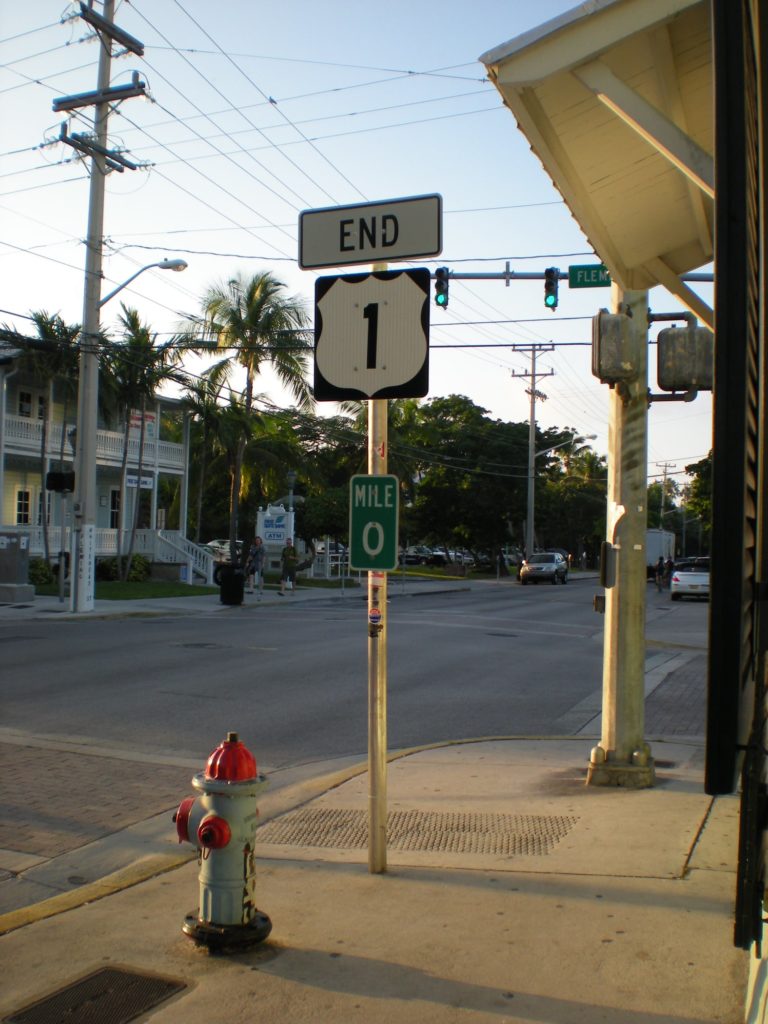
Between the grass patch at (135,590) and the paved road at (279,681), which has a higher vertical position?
the grass patch at (135,590)

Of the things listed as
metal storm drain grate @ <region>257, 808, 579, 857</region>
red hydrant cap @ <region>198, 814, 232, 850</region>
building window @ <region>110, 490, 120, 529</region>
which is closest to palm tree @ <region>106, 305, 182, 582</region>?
building window @ <region>110, 490, 120, 529</region>

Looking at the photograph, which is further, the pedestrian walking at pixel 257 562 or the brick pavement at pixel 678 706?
the pedestrian walking at pixel 257 562

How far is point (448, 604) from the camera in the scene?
29000mm

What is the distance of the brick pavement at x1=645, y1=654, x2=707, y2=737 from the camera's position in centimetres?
982

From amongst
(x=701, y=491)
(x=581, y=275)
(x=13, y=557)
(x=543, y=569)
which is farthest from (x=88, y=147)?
(x=543, y=569)

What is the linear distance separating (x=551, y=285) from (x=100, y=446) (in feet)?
68.5

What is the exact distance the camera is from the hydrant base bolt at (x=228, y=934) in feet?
13.3

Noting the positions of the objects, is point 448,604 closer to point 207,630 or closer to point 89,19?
point 207,630

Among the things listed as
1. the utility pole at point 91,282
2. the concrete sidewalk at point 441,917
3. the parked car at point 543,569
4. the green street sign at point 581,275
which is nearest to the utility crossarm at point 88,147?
the utility pole at point 91,282

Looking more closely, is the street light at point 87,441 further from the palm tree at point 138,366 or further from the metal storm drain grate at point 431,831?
the metal storm drain grate at point 431,831

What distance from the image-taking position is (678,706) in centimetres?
1129

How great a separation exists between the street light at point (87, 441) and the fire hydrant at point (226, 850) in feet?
59.6

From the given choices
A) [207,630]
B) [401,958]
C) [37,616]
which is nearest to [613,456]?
[401,958]

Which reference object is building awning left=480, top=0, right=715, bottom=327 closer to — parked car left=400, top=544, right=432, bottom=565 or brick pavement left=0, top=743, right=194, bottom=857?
brick pavement left=0, top=743, right=194, bottom=857
